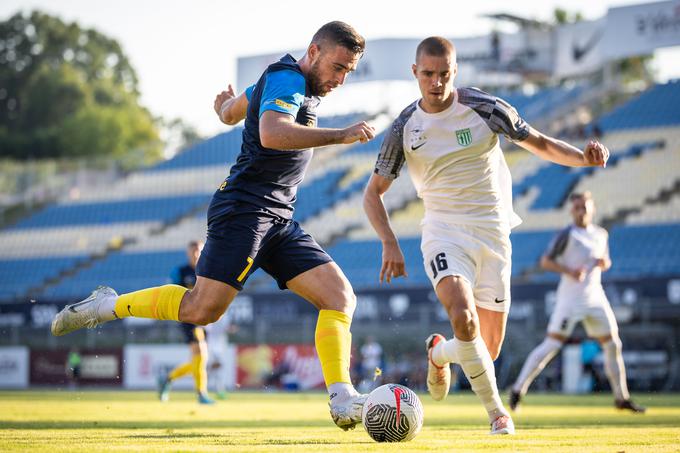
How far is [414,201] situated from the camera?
33938 millimetres

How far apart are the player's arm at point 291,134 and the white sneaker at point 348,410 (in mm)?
1585

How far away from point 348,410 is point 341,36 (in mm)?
2276

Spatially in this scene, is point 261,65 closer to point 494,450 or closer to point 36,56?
point 494,450

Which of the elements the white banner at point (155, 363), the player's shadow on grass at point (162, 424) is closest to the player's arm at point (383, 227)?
the player's shadow on grass at point (162, 424)

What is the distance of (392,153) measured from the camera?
24.5 feet

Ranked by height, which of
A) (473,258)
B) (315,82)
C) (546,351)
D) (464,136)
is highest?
(315,82)

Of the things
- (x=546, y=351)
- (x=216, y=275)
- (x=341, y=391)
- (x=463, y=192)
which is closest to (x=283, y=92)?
(x=216, y=275)

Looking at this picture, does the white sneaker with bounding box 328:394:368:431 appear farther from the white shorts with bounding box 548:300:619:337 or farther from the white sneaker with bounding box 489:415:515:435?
the white shorts with bounding box 548:300:619:337

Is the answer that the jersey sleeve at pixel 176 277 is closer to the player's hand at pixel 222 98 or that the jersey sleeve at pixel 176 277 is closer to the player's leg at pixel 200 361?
the player's leg at pixel 200 361

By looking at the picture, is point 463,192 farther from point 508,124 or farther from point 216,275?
point 216,275

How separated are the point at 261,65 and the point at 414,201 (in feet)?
37.0

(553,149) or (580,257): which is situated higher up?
(553,149)

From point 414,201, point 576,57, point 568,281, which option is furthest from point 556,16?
point 568,281

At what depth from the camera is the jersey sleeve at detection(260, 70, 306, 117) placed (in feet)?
21.5
